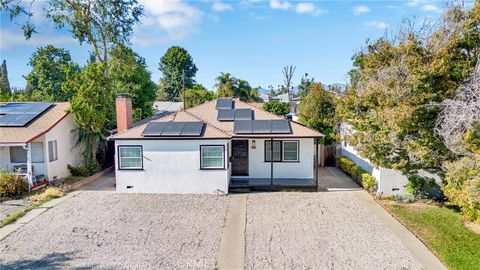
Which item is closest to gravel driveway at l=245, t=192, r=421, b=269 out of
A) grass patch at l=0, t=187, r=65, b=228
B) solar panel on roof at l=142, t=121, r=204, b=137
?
solar panel on roof at l=142, t=121, r=204, b=137

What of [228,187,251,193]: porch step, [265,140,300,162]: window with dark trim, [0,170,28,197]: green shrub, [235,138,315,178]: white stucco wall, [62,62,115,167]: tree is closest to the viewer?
[0,170,28,197]: green shrub

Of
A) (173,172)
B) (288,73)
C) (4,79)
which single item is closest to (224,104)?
(173,172)

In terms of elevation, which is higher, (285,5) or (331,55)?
(285,5)

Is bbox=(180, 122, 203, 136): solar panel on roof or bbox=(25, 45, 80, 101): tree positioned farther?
bbox=(25, 45, 80, 101): tree

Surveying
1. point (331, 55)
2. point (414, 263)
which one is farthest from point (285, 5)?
point (414, 263)

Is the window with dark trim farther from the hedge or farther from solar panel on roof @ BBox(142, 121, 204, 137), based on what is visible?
solar panel on roof @ BBox(142, 121, 204, 137)

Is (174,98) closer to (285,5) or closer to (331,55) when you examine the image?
(331,55)

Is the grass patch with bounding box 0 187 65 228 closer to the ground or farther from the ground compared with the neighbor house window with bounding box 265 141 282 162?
closer to the ground

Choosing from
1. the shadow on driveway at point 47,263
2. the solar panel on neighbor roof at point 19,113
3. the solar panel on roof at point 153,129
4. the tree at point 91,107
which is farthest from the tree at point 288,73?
the shadow on driveway at point 47,263
